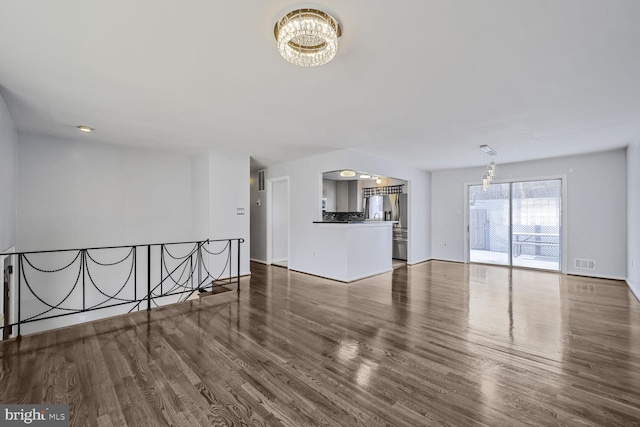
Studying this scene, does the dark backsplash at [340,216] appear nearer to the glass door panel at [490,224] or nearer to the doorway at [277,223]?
the doorway at [277,223]

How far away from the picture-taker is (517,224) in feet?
22.8

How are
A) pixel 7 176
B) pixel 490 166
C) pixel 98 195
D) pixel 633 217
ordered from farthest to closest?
1. pixel 490 166
2. pixel 98 195
3. pixel 633 217
4. pixel 7 176

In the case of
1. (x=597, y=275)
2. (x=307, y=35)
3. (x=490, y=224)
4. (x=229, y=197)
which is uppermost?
(x=307, y=35)

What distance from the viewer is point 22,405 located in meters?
1.87

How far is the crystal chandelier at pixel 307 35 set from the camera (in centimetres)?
176

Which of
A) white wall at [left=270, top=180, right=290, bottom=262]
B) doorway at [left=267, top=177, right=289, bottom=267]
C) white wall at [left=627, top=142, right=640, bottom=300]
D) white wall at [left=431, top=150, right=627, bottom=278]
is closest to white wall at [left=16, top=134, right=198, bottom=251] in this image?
doorway at [left=267, top=177, right=289, bottom=267]

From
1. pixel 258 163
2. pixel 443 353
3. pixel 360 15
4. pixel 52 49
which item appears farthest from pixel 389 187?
pixel 52 49

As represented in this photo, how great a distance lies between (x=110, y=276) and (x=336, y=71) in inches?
220

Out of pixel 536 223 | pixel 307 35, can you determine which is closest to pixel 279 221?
pixel 307 35

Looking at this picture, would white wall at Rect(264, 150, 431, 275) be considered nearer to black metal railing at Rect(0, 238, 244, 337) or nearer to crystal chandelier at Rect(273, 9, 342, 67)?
black metal railing at Rect(0, 238, 244, 337)

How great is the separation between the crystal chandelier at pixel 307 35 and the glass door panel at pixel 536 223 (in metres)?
6.95

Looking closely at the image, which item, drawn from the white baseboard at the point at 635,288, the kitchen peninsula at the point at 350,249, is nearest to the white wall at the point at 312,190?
the kitchen peninsula at the point at 350,249

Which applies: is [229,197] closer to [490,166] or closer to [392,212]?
[392,212]

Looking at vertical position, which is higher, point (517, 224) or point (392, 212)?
point (392, 212)
